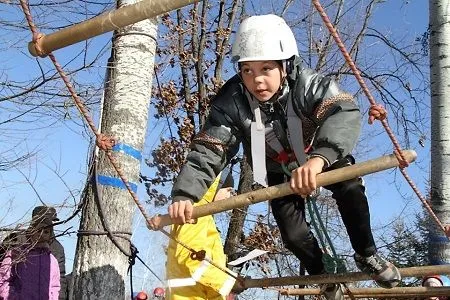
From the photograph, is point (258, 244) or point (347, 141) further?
point (258, 244)

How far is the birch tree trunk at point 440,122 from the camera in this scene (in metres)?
5.09

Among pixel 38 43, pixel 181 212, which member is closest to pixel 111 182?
pixel 181 212

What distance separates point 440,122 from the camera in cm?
531

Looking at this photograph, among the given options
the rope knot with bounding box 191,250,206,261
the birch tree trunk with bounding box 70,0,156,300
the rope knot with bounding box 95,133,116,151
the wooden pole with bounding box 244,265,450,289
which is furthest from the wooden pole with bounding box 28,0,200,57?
the wooden pole with bounding box 244,265,450,289

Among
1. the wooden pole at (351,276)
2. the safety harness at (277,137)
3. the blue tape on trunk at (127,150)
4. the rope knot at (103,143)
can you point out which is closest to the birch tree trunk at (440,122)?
the wooden pole at (351,276)

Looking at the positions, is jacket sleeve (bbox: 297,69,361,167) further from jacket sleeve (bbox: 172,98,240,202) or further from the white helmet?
jacket sleeve (bbox: 172,98,240,202)

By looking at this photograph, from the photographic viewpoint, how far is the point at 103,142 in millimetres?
2809

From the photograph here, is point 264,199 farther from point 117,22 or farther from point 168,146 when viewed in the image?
point 168,146

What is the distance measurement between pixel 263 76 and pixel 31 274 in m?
2.44

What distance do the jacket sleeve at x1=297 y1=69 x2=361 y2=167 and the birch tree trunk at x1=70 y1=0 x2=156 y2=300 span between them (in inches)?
42.6

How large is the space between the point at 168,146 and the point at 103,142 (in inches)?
246

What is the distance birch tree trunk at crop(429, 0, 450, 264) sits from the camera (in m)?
5.09

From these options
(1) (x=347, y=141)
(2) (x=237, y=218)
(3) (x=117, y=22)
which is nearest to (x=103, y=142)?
(3) (x=117, y=22)

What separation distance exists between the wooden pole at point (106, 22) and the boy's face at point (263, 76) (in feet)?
2.83
